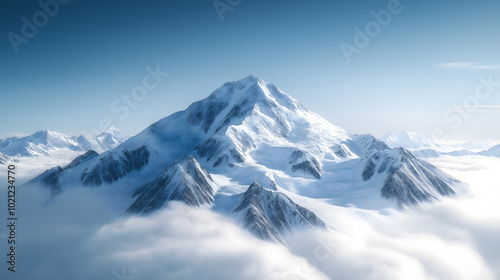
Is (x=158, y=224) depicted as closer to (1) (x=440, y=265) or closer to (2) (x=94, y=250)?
(2) (x=94, y=250)

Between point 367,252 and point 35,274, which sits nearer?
point 35,274

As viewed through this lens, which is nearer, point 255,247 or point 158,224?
point 255,247

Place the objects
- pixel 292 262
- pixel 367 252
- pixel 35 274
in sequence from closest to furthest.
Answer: pixel 35 274
pixel 292 262
pixel 367 252

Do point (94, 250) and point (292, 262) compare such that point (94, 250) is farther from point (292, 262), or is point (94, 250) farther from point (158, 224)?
point (292, 262)

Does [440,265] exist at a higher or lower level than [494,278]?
higher

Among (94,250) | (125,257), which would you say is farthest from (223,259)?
(94,250)

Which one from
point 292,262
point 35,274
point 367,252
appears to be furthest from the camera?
point 367,252

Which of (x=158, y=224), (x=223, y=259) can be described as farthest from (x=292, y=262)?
(x=158, y=224)

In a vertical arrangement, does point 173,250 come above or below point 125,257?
below

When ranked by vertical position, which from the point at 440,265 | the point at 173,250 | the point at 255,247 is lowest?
the point at 440,265
